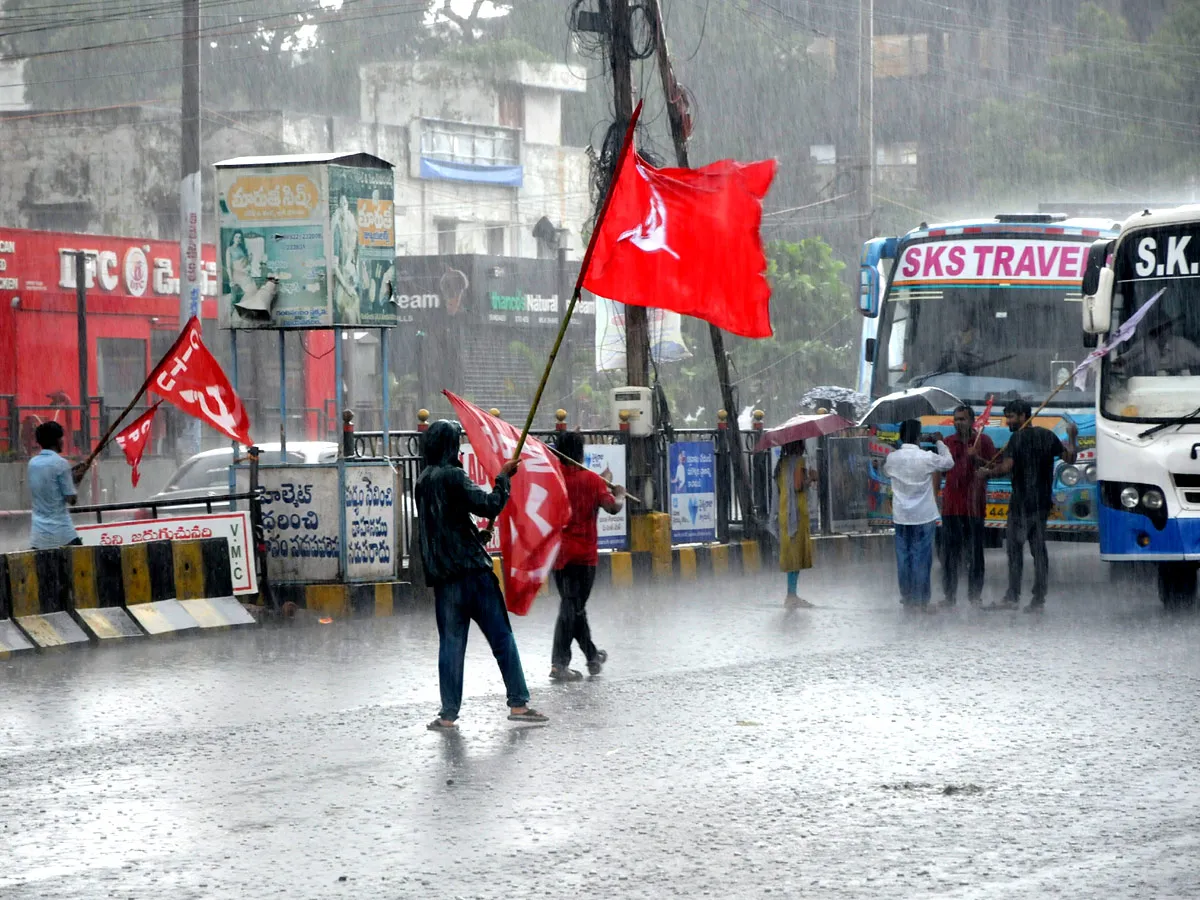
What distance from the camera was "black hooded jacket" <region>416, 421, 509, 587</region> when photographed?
8.80 meters

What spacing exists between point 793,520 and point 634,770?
7.14 meters

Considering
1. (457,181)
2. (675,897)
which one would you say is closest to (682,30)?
(457,181)

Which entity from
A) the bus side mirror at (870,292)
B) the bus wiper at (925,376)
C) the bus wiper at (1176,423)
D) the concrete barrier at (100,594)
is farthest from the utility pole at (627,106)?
the concrete barrier at (100,594)

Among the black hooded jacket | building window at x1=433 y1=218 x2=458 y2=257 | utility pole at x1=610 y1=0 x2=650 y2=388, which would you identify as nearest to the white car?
utility pole at x1=610 y1=0 x2=650 y2=388

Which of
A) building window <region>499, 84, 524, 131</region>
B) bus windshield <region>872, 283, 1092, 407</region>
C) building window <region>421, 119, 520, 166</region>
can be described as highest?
building window <region>499, 84, 524, 131</region>

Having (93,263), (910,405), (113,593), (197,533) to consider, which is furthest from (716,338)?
(93,263)

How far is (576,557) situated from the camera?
1052 cm

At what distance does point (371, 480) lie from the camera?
14711mm

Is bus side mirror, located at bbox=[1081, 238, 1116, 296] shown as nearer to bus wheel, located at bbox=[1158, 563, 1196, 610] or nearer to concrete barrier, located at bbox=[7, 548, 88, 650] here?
bus wheel, located at bbox=[1158, 563, 1196, 610]

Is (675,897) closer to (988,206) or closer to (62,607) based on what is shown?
(62,607)

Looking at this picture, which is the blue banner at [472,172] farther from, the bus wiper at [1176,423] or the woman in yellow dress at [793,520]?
the bus wiper at [1176,423]

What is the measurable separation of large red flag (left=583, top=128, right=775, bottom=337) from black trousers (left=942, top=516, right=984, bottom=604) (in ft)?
17.4

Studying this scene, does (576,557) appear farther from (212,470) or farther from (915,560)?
(212,470)

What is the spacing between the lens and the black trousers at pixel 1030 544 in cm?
1383
